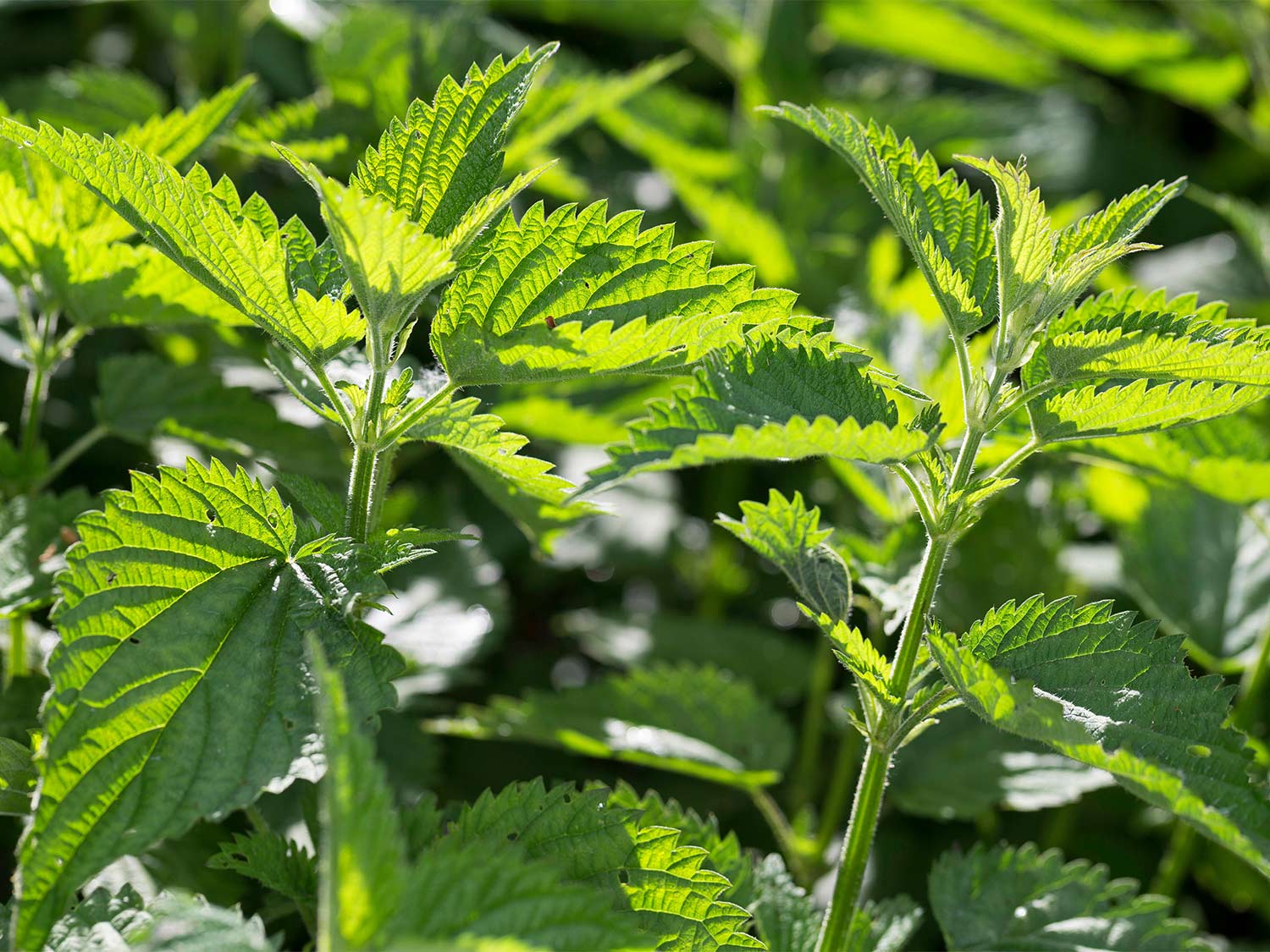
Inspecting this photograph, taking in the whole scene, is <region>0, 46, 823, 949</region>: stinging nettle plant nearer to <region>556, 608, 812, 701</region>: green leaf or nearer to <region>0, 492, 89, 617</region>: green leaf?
<region>0, 492, 89, 617</region>: green leaf

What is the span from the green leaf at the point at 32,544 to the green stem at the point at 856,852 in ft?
2.95

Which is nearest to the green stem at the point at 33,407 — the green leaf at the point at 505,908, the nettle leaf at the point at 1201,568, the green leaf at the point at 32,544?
the green leaf at the point at 32,544

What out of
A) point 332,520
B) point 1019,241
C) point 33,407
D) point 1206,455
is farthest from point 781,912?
point 33,407

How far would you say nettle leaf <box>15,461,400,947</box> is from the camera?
0.99m

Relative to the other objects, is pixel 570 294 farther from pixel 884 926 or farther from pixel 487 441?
pixel 884 926

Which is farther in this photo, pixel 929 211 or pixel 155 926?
pixel 929 211

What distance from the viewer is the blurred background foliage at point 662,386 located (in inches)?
71.2

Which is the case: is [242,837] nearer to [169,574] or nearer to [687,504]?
[169,574]

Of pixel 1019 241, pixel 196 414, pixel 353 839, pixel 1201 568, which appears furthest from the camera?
pixel 1201 568

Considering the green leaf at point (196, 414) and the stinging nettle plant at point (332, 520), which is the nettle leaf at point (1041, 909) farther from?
the green leaf at point (196, 414)

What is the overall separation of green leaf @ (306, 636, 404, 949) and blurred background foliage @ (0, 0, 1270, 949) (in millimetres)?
688

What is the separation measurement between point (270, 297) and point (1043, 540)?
1.56 metres

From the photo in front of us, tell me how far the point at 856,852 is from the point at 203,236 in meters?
0.87

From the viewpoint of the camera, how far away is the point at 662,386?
6.82 ft
